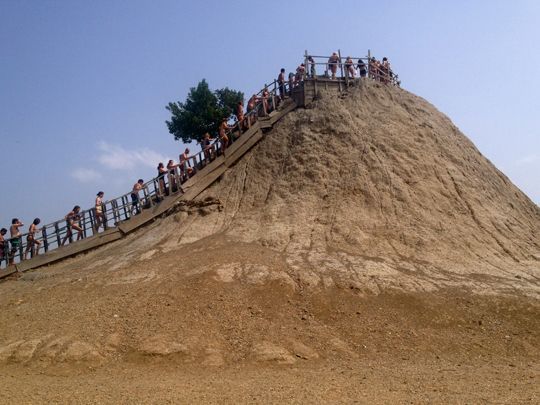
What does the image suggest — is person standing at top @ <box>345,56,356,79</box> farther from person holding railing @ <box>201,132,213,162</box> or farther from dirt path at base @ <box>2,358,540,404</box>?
dirt path at base @ <box>2,358,540,404</box>

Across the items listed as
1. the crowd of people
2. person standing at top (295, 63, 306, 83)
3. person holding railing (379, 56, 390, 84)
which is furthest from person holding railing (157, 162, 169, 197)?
person holding railing (379, 56, 390, 84)

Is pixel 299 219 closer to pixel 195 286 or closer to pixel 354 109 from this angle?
pixel 195 286

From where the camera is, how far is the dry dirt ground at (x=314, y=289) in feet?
27.8

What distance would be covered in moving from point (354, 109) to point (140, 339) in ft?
38.0

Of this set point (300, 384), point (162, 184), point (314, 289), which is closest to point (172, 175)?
point (162, 184)

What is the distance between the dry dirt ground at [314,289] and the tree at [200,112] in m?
10.2

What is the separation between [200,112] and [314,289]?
17.7 m

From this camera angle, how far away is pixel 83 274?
13.4 meters

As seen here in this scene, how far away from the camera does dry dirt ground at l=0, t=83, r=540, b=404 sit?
8469 millimetres

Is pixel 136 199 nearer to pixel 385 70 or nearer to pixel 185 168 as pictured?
pixel 185 168

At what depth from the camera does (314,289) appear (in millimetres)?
11273

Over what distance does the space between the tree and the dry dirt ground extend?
10210 mm

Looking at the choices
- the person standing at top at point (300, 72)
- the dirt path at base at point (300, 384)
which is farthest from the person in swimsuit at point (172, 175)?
the dirt path at base at point (300, 384)

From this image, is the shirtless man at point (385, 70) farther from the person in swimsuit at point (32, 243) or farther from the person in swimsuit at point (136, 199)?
the person in swimsuit at point (32, 243)
